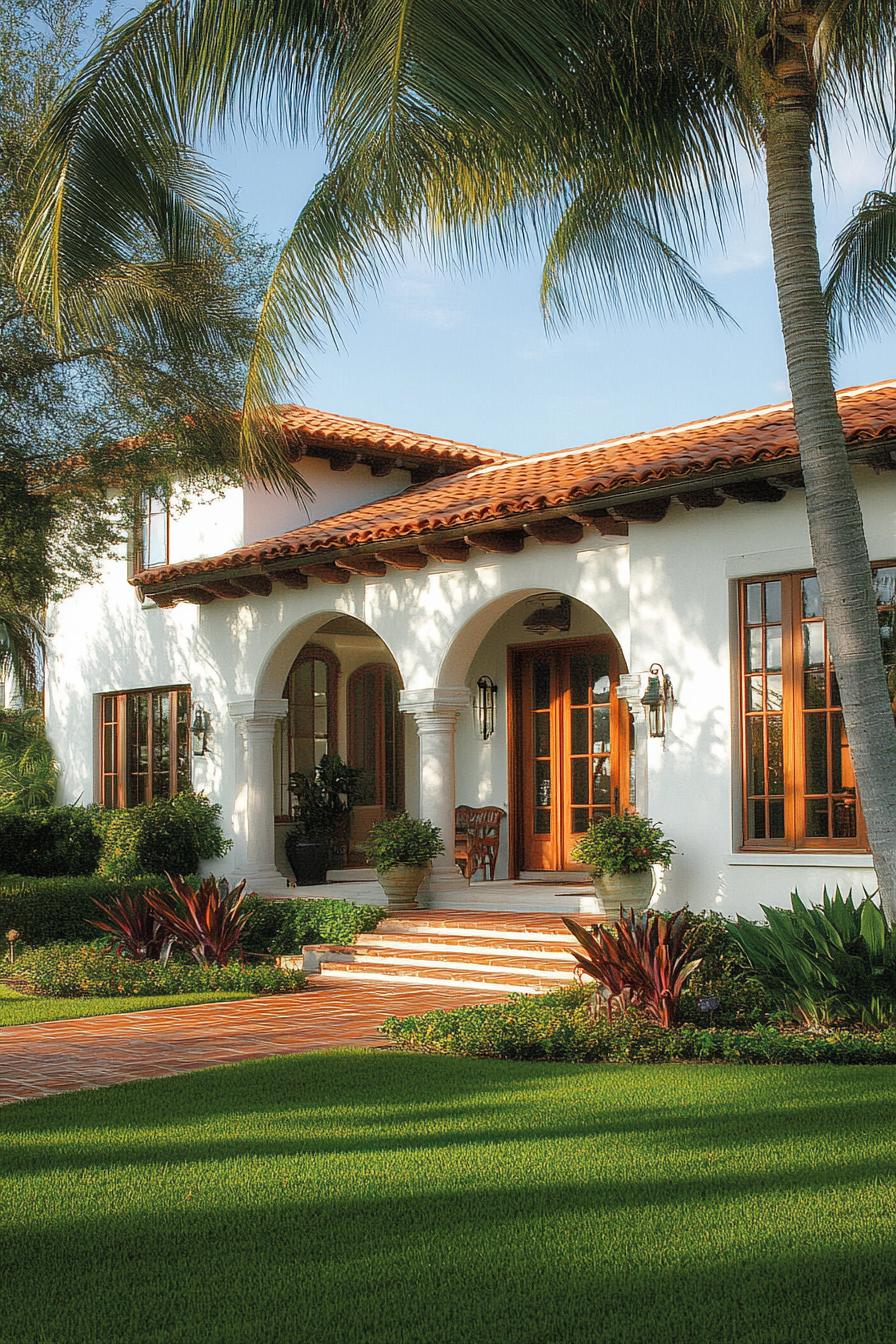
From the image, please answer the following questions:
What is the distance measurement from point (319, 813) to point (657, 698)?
21.8ft

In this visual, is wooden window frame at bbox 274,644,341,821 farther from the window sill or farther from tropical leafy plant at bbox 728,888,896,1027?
tropical leafy plant at bbox 728,888,896,1027

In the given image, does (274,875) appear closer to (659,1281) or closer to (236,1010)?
(236,1010)

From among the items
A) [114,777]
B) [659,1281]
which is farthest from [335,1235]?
[114,777]

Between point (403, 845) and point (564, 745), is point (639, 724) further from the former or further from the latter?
point (564, 745)

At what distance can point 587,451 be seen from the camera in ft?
54.2

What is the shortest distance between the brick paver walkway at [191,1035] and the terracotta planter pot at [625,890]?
1.29 m

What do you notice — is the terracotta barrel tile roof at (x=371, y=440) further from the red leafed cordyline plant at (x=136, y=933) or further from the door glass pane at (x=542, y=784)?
the red leafed cordyline plant at (x=136, y=933)

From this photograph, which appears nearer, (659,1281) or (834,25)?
(659,1281)

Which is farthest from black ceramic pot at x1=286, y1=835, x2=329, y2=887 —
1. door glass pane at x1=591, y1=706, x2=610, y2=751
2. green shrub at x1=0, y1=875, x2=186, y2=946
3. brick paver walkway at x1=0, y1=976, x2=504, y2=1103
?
brick paver walkway at x1=0, y1=976, x2=504, y2=1103

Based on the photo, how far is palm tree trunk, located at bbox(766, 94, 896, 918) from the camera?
8.52 meters

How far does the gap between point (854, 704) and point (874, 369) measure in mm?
5991

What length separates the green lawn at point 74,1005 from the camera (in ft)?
35.0

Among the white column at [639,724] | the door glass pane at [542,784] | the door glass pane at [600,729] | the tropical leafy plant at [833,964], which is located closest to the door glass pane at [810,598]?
the white column at [639,724]

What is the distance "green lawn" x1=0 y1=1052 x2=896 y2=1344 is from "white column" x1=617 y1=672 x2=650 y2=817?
5.05m
